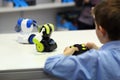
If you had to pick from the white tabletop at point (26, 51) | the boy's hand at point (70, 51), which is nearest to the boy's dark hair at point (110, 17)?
the boy's hand at point (70, 51)

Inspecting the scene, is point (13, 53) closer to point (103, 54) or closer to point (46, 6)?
point (103, 54)

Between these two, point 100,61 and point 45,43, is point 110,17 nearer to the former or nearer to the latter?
point 100,61

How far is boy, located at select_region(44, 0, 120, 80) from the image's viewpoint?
950 millimetres

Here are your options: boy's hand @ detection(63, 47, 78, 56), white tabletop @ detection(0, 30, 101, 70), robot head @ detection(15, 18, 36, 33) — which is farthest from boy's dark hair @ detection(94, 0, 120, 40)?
robot head @ detection(15, 18, 36, 33)

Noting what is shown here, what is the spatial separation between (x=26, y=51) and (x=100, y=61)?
391mm

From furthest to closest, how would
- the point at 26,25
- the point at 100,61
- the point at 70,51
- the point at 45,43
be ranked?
the point at 26,25 < the point at 45,43 < the point at 70,51 < the point at 100,61

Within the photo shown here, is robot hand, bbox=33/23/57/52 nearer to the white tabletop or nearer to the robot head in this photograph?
the white tabletop

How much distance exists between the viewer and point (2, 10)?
2.82m

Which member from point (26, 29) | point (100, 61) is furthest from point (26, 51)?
point (100, 61)

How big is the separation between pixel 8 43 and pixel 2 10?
1522mm

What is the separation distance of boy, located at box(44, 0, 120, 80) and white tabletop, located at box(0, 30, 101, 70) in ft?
0.31

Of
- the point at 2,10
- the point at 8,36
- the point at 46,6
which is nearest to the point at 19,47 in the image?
the point at 8,36

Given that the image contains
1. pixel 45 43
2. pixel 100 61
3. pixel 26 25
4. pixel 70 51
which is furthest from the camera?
pixel 26 25

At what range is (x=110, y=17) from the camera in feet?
3.14
